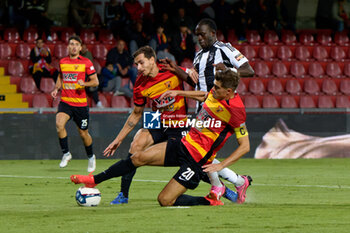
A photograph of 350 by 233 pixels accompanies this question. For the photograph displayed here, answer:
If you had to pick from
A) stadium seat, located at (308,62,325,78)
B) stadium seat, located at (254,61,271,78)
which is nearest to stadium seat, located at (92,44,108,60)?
stadium seat, located at (254,61,271,78)

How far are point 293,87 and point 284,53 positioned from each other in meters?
1.60

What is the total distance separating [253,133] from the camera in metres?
14.6

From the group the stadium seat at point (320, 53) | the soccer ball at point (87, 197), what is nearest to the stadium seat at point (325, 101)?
the stadium seat at point (320, 53)

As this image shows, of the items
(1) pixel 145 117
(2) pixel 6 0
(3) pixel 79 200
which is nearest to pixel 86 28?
(2) pixel 6 0

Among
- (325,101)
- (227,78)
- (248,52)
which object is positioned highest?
(227,78)

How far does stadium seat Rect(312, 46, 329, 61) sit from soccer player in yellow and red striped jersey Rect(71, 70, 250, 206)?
1297 centimetres

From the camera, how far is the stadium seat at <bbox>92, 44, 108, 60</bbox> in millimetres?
17984

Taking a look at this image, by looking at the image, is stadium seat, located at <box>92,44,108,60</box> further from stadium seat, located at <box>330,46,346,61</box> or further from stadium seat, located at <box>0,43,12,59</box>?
stadium seat, located at <box>330,46,346,61</box>

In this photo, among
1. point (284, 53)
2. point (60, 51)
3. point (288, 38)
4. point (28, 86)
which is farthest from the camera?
point (288, 38)

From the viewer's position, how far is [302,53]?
771 inches

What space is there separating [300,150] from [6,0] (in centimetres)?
946

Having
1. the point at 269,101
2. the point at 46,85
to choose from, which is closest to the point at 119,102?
the point at 46,85

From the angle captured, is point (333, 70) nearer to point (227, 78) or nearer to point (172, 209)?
point (227, 78)

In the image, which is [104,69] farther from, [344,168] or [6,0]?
[344,168]
